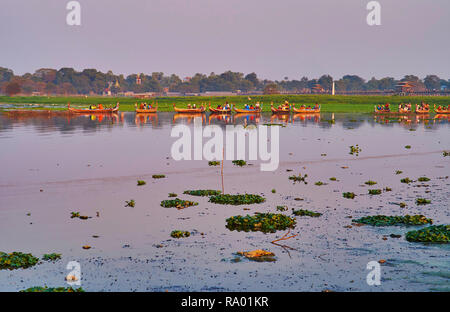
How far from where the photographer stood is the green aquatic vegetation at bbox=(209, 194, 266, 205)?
20406mm

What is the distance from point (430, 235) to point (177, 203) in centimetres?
939

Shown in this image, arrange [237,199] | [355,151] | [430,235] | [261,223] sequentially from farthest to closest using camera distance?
1. [355,151]
2. [237,199]
3. [261,223]
4. [430,235]

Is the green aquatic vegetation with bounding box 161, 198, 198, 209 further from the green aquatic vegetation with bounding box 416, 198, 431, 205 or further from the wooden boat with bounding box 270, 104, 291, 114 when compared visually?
the wooden boat with bounding box 270, 104, 291, 114

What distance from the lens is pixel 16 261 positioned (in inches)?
527

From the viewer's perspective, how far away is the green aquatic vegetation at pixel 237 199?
20406mm

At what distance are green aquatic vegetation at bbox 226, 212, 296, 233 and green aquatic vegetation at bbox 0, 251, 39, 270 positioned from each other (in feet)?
20.7

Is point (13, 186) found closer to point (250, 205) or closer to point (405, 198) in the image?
point (250, 205)

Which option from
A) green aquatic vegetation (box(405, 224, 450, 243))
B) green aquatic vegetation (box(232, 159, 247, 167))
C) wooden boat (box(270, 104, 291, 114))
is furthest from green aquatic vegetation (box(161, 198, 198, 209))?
wooden boat (box(270, 104, 291, 114))

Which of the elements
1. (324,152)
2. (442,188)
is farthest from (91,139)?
(442,188)
